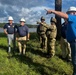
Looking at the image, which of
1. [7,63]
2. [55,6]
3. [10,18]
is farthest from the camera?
[55,6]

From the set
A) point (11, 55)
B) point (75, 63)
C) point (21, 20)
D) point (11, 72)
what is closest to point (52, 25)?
point (21, 20)

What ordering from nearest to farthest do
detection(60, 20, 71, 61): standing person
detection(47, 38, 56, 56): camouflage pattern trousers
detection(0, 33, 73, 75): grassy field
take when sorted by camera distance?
detection(0, 33, 73, 75): grassy field, detection(60, 20, 71, 61): standing person, detection(47, 38, 56, 56): camouflage pattern trousers

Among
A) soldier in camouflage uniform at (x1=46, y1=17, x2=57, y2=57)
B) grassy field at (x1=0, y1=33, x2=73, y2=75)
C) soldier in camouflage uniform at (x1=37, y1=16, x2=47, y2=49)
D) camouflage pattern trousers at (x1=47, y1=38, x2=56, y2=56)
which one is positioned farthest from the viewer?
soldier in camouflage uniform at (x1=37, y1=16, x2=47, y2=49)

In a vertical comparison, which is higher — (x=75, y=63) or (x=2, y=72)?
(x=75, y=63)

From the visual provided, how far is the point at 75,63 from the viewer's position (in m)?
9.21

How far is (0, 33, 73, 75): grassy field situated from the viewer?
1143 cm

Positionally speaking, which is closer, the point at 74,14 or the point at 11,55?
the point at 74,14

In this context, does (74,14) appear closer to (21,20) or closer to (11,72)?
(11,72)

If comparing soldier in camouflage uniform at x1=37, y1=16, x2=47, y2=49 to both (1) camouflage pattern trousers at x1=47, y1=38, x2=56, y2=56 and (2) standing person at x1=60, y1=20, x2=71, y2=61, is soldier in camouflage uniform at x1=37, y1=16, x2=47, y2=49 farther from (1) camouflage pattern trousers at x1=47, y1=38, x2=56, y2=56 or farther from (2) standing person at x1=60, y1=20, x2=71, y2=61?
(2) standing person at x1=60, y1=20, x2=71, y2=61

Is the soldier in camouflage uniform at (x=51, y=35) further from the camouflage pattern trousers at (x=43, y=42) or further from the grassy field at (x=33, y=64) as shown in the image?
the camouflage pattern trousers at (x=43, y=42)

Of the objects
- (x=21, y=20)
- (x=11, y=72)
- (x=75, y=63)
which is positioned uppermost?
(x=21, y=20)

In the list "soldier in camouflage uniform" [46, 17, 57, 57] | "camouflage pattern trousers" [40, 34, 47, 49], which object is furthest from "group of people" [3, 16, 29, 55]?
"camouflage pattern trousers" [40, 34, 47, 49]

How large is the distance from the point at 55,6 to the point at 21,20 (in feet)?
18.6

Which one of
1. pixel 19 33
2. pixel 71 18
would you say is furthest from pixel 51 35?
pixel 71 18
